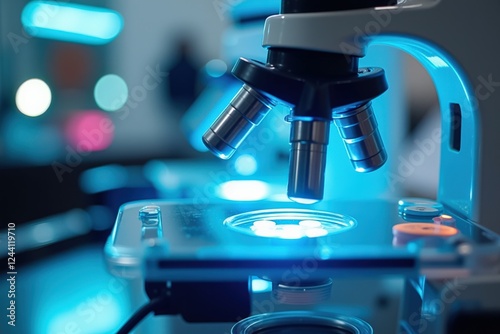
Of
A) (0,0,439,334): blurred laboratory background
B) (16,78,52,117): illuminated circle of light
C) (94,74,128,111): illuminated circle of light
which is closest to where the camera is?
(0,0,439,334): blurred laboratory background

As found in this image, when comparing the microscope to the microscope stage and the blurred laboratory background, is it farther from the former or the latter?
the blurred laboratory background

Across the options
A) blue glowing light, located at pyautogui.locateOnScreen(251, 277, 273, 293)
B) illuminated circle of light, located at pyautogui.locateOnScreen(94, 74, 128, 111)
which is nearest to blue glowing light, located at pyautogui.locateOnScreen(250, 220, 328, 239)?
blue glowing light, located at pyautogui.locateOnScreen(251, 277, 273, 293)

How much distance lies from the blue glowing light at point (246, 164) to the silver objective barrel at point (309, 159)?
1.33m

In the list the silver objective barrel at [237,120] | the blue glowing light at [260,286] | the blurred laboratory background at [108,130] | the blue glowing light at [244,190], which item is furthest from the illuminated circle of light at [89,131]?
the silver objective barrel at [237,120]

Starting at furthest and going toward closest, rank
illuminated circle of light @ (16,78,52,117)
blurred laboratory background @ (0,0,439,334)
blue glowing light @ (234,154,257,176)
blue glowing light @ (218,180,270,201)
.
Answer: illuminated circle of light @ (16,78,52,117)
blue glowing light @ (234,154,257,176)
blue glowing light @ (218,180,270,201)
blurred laboratory background @ (0,0,439,334)

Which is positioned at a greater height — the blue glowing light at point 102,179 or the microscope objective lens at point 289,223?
the microscope objective lens at point 289,223

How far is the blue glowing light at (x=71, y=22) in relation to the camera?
2738 millimetres

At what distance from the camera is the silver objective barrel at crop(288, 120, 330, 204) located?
651 mm

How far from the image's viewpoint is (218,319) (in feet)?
2.42

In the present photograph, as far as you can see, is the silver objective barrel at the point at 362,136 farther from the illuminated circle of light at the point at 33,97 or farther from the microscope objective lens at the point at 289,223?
the illuminated circle of light at the point at 33,97

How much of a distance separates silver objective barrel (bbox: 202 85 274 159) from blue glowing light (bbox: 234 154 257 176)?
128 cm

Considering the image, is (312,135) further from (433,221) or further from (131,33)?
(131,33)

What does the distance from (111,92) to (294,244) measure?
8.90ft

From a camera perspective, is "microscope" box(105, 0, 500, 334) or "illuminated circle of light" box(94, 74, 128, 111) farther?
"illuminated circle of light" box(94, 74, 128, 111)
